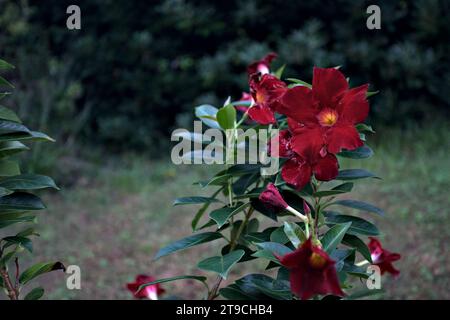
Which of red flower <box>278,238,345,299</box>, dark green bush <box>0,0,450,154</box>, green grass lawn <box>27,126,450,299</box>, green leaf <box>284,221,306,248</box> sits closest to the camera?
red flower <box>278,238,345,299</box>

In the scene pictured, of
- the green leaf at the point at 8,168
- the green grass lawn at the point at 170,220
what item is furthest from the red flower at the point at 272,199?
the green grass lawn at the point at 170,220

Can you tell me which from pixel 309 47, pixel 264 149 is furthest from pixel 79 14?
pixel 264 149

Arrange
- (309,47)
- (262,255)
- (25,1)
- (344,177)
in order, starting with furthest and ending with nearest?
(25,1) < (309,47) < (344,177) < (262,255)

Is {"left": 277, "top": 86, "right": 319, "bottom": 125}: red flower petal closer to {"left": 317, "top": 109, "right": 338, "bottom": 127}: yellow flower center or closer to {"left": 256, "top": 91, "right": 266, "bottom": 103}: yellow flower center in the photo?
{"left": 317, "top": 109, "right": 338, "bottom": 127}: yellow flower center

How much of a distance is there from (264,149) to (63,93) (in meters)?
4.69

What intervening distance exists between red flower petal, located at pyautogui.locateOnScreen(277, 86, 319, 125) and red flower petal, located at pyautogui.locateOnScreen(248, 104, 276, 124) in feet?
0.39

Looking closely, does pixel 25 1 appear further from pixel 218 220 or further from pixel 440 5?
pixel 218 220

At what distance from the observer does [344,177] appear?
1.43 meters

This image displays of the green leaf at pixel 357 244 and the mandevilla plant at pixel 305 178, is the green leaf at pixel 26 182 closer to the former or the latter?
the mandevilla plant at pixel 305 178

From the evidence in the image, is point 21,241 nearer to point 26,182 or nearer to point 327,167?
point 26,182

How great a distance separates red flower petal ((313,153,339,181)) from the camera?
121cm

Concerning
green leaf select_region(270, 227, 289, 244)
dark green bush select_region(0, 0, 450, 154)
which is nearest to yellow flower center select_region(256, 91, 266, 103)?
green leaf select_region(270, 227, 289, 244)
